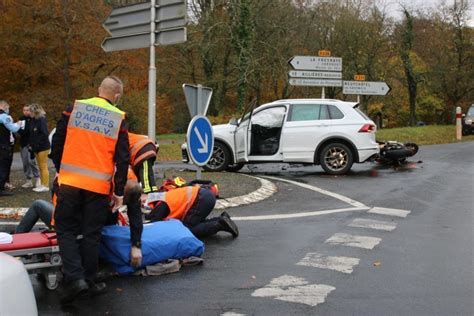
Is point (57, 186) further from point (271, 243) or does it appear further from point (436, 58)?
point (436, 58)

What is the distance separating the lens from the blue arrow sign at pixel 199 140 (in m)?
9.12

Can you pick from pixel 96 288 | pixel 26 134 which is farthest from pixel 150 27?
pixel 96 288

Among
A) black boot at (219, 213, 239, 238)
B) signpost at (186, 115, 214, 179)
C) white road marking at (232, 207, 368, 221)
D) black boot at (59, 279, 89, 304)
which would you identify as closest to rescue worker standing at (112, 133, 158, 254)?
black boot at (59, 279, 89, 304)

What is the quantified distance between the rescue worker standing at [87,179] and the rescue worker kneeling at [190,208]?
1.75 m

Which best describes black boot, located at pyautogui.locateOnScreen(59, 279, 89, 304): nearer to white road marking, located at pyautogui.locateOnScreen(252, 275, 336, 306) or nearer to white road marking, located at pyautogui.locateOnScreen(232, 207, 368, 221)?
white road marking, located at pyautogui.locateOnScreen(252, 275, 336, 306)

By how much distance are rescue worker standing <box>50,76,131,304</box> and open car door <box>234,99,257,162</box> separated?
28.2ft

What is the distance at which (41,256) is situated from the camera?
204 inches

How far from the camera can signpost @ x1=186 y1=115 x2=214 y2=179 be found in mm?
9117

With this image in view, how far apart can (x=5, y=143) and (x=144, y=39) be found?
130 inches

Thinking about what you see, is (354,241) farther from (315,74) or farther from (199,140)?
(315,74)

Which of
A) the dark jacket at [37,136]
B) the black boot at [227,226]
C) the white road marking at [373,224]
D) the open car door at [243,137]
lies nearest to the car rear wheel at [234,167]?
the open car door at [243,137]

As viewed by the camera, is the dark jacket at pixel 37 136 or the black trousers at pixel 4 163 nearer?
the black trousers at pixel 4 163

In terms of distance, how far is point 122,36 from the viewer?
1195cm

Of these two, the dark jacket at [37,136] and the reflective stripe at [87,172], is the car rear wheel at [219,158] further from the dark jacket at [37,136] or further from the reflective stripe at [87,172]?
the reflective stripe at [87,172]
